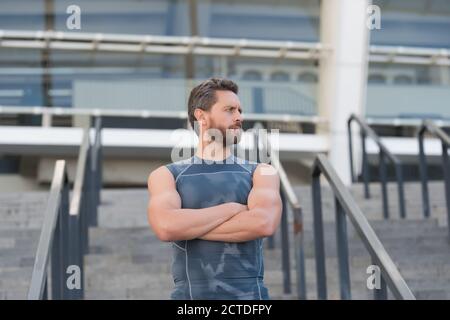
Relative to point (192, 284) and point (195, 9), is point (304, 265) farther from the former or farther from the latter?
point (195, 9)

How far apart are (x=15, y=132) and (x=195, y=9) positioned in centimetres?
247

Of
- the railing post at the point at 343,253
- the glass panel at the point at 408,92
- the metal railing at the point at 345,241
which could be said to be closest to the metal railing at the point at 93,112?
the glass panel at the point at 408,92

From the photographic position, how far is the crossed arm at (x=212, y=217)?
273 cm

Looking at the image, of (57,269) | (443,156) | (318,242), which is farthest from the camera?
(443,156)

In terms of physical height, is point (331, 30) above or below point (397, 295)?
above

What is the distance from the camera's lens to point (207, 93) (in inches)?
113

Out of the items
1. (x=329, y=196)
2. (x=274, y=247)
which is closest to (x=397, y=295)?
(x=274, y=247)

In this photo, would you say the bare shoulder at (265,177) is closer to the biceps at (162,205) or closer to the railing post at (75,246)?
the biceps at (162,205)

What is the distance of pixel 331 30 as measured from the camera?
11.4 meters

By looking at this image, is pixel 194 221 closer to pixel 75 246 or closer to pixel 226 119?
pixel 226 119

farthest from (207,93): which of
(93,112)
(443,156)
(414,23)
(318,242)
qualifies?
(414,23)

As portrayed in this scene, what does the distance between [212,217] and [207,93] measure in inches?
14.9

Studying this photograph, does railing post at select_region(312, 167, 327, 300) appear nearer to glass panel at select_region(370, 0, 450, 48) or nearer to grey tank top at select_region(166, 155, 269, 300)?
grey tank top at select_region(166, 155, 269, 300)

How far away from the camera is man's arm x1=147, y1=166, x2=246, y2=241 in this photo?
2729 mm
